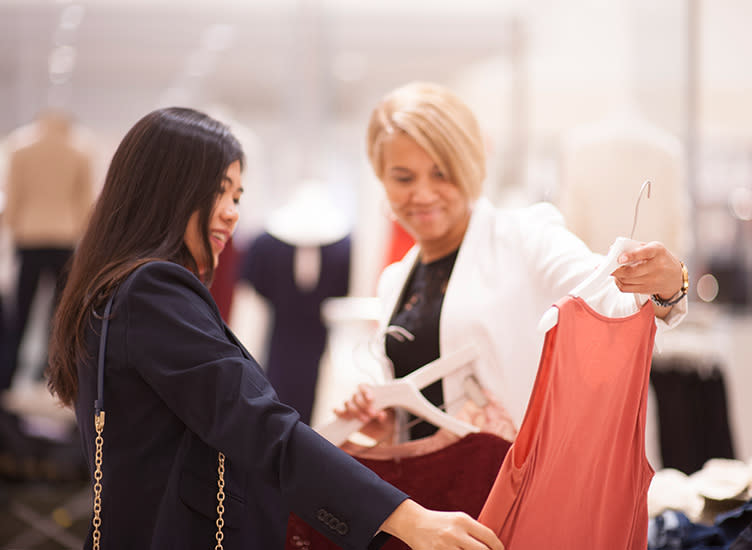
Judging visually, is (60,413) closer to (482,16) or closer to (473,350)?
(473,350)

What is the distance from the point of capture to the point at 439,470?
1.58 metres

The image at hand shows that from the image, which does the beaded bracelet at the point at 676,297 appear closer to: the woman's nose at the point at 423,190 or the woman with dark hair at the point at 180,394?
the woman with dark hair at the point at 180,394

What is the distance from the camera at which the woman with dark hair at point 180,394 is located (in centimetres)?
124

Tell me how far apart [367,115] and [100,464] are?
213 centimetres

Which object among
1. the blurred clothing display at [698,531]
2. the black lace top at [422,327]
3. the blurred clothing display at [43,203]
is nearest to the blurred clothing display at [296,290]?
the blurred clothing display at [43,203]

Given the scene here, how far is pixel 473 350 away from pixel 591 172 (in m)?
1.56

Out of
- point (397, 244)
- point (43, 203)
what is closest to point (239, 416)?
point (397, 244)

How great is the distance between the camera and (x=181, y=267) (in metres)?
1.31

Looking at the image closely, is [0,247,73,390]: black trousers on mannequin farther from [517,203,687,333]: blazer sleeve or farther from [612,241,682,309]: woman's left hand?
[612,241,682,309]: woman's left hand

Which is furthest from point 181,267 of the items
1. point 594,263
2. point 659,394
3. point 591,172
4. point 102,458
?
point 659,394

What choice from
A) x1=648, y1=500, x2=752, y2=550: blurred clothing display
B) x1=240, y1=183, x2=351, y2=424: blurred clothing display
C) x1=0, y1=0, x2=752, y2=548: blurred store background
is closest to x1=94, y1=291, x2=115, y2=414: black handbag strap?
x1=0, y1=0, x2=752, y2=548: blurred store background

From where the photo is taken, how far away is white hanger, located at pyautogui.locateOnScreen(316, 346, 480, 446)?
5.18 ft

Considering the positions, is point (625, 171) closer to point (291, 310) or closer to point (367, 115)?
point (367, 115)

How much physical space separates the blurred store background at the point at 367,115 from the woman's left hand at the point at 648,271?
0.54m
